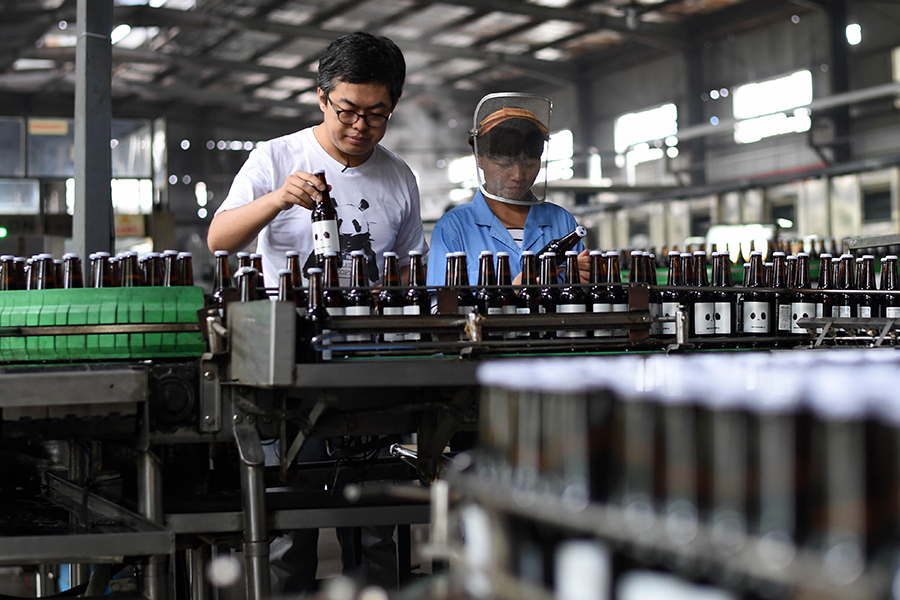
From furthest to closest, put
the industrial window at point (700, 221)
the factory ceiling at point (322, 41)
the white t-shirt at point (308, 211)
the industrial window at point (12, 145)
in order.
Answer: the factory ceiling at point (322, 41) < the industrial window at point (12, 145) < the industrial window at point (700, 221) < the white t-shirt at point (308, 211)

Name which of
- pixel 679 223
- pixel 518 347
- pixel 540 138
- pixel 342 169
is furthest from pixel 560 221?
pixel 679 223

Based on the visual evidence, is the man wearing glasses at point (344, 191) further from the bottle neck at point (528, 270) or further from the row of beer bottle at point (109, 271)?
the bottle neck at point (528, 270)

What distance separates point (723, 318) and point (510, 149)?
813 mm

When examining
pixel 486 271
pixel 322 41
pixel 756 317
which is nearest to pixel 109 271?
pixel 486 271

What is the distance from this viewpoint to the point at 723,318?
7.66 feet

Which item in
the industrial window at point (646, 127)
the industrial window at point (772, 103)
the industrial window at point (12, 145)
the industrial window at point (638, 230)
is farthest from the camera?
the industrial window at point (646, 127)

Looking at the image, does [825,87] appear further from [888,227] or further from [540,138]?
[540,138]

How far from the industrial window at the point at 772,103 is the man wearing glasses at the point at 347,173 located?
10.2m

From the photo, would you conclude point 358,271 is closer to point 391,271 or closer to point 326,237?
point 391,271

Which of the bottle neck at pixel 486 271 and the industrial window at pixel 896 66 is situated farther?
the industrial window at pixel 896 66

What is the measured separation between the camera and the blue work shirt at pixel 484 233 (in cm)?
261

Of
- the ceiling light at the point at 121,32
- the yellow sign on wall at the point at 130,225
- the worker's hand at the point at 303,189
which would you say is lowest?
the worker's hand at the point at 303,189

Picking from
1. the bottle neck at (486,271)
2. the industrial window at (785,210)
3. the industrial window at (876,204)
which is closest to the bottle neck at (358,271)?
the bottle neck at (486,271)

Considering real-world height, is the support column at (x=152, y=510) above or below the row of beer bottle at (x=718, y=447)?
below
